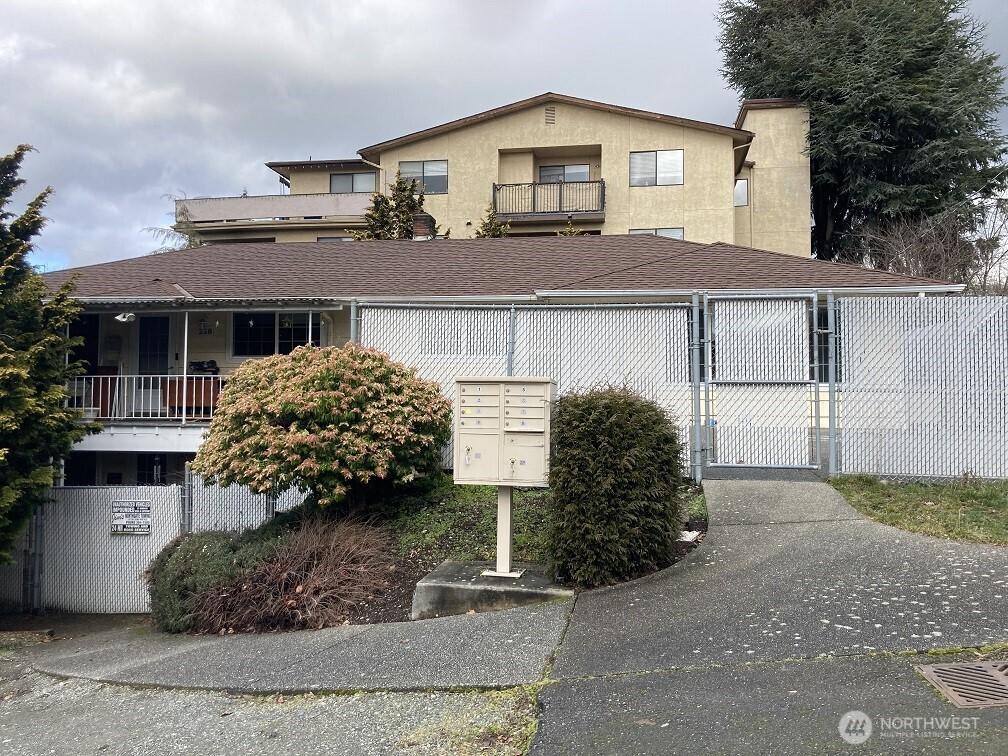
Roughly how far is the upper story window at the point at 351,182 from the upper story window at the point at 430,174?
5930 millimetres

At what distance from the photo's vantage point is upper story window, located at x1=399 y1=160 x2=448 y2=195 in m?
26.6

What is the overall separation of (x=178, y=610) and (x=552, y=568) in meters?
3.84

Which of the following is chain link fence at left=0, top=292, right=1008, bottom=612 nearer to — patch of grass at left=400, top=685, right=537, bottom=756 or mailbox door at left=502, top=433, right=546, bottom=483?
mailbox door at left=502, top=433, right=546, bottom=483

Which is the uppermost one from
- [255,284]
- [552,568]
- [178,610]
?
[255,284]

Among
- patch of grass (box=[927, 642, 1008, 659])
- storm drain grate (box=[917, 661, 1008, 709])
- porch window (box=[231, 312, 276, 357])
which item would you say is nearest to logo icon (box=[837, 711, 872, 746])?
storm drain grate (box=[917, 661, 1008, 709])

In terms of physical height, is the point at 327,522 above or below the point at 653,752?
above

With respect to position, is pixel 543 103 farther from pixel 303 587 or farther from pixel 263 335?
pixel 303 587

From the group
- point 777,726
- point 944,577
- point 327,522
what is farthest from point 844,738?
point 327,522

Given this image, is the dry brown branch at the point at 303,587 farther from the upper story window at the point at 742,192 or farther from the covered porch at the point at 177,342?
the upper story window at the point at 742,192

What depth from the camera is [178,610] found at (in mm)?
7555

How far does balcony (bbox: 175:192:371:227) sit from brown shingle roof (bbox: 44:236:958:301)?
13.3 meters

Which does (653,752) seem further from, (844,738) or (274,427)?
(274,427)

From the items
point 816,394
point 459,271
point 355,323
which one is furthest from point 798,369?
point 459,271

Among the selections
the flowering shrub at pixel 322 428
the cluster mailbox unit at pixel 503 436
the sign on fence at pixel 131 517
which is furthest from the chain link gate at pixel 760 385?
the sign on fence at pixel 131 517
